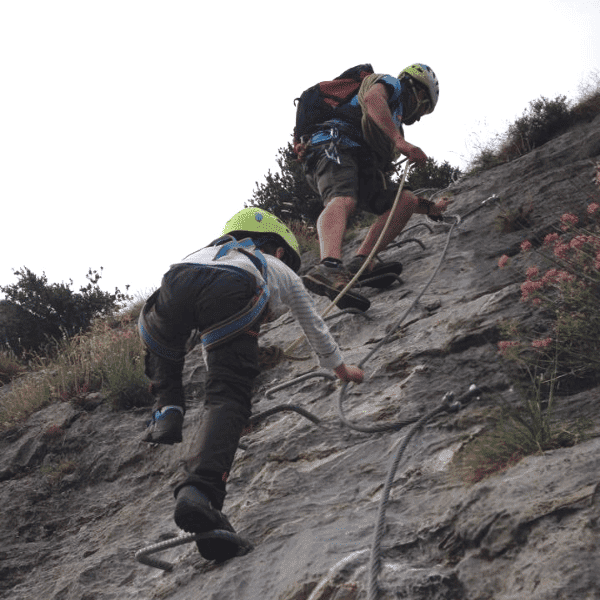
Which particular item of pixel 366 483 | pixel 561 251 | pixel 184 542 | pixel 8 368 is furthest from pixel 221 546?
pixel 8 368

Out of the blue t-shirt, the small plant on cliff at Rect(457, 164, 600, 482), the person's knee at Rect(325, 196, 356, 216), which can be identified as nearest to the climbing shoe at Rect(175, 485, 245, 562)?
the small plant on cliff at Rect(457, 164, 600, 482)

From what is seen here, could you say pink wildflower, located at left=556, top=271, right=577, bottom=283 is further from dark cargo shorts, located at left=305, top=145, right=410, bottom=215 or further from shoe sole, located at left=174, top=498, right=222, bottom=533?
dark cargo shorts, located at left=305, top=145, right=410, bottom=215

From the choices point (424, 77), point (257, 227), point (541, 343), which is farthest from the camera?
point (424, 77)

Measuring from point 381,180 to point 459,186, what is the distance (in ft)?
10.1

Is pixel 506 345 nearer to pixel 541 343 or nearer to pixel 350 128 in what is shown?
pixel 541 343

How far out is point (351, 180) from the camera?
15.0ft

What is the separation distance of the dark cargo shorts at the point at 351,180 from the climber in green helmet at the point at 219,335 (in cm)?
154

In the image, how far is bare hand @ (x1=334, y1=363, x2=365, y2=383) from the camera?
304cm

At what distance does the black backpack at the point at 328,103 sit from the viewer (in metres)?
4.66

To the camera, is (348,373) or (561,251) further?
(348,373)

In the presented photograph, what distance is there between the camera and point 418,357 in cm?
329

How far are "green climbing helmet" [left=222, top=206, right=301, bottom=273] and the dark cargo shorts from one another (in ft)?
5.01

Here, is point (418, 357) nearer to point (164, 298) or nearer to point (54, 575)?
point (164, 298)

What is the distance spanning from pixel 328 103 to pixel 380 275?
4.85 ft
